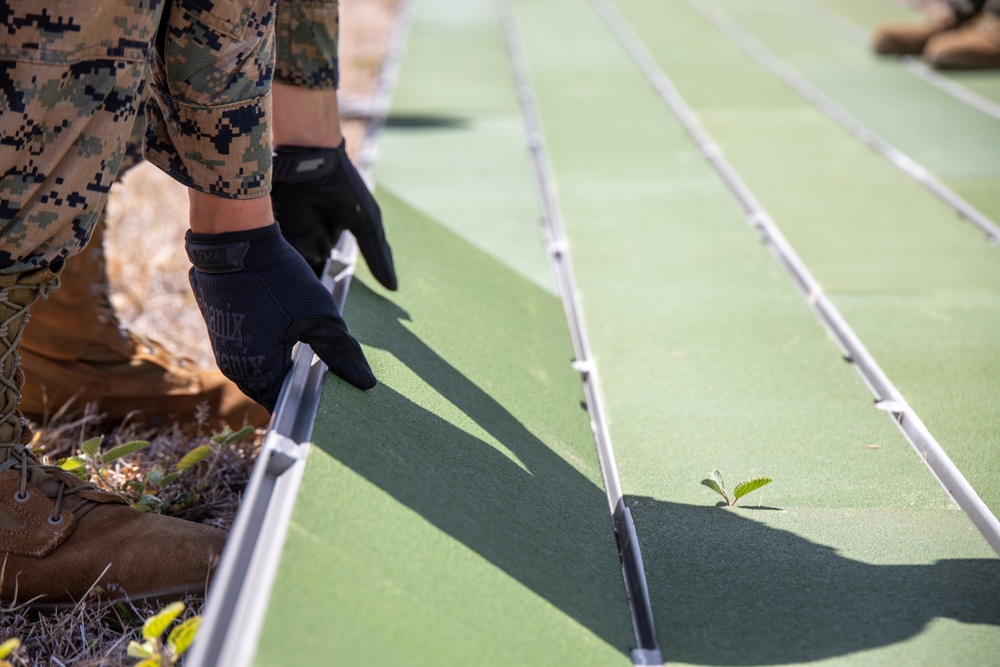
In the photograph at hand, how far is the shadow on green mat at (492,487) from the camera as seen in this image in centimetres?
133

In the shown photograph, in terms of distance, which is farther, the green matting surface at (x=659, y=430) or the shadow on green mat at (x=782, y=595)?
the shadow on green mat at (x=782, y=595)

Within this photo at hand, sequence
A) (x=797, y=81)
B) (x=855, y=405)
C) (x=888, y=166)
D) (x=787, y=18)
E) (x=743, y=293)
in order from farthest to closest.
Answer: (x=787, y=18) → (x=797, y=81) → (x=888, y=166) → (x=743, y=293) → (x=855, y=405)

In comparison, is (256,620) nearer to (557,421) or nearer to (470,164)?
(557,421)

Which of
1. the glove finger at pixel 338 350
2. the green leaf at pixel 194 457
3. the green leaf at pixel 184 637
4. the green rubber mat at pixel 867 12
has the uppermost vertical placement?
the glove finger at pixel 338 350

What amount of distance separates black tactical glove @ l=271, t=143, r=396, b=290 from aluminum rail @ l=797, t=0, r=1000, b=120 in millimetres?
3599

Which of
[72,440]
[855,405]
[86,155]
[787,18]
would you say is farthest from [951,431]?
[787,18]

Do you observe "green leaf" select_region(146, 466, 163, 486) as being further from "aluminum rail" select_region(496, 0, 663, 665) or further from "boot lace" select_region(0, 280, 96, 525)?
"aluminum rail" select_region(496, 0, 663, 665)

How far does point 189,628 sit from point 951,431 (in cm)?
153

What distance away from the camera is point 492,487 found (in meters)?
1.49

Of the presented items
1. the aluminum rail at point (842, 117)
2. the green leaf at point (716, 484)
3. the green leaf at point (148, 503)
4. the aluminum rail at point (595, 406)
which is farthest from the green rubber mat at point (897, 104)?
the green leaf at point (148, 503)

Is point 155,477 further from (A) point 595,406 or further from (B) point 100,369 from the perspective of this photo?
(A) point 595,406

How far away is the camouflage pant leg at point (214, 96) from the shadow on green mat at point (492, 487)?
1.21ft

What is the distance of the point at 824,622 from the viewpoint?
4.57ft

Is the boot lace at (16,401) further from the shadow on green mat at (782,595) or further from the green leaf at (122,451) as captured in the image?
the shadow on green mat at (782,595)
